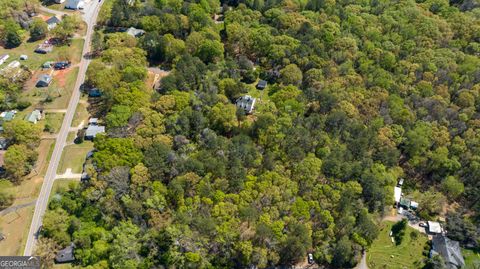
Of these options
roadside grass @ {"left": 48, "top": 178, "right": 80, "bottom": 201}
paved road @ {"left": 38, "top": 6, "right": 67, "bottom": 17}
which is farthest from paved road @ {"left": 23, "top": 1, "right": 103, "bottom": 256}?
paved road @ {"left": 38, "top": 6, "right": 67, "bottom": 17}

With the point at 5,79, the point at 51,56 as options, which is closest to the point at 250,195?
the point at 5,79

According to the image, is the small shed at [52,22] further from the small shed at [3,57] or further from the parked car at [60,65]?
the parked car at [60,65]

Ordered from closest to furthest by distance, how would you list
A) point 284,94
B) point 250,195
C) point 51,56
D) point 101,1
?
point 250,195, point 284,94, point 51,56, point 101,1

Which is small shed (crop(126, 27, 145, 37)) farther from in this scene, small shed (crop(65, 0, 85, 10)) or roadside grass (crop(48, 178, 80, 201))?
roadside grass (crop(48, 178, 80, 201))

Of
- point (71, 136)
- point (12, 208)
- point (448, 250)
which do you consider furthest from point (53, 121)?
point (448, 250)

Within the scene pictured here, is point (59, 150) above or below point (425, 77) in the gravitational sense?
below

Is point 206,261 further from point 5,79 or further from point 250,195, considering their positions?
point 5,79
